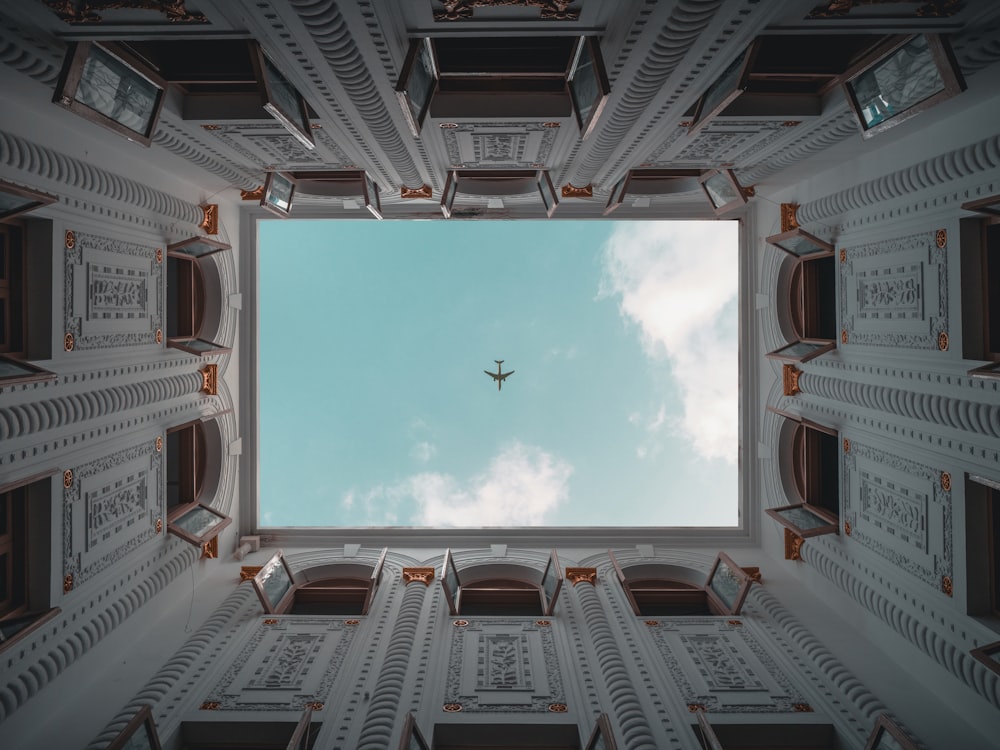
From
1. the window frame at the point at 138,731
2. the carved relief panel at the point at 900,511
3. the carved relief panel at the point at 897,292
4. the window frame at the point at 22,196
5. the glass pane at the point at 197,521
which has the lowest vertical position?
the window frame at the point at 138,731

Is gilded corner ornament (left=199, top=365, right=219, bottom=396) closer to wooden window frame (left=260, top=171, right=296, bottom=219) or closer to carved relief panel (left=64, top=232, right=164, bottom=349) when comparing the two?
carved relief panel (left=64, top=232, right=164, bottom=349)

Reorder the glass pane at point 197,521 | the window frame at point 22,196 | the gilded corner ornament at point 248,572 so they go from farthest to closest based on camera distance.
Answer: the gilded corner ornament at point 248,572
the glass pane at point 197,521
the window frame at point 22,196

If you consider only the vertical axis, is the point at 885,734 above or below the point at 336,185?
below

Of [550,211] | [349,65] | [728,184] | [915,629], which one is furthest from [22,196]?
[915,629]

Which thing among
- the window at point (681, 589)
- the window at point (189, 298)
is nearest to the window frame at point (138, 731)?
the window at point (189, 298)

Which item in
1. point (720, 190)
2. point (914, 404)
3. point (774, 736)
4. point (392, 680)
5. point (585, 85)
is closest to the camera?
point (585, 85)

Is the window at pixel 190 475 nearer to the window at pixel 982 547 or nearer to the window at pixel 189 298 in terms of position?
the window at pixel 189 298

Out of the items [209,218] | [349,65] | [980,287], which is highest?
[349,65]

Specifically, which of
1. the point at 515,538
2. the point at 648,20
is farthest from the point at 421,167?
the point at 515,538

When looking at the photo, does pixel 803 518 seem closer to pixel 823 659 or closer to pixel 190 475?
pixel 823 659
